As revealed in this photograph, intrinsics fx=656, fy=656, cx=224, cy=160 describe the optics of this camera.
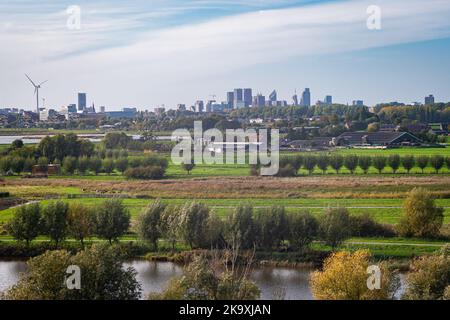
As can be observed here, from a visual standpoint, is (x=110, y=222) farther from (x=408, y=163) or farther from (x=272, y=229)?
(x=408, y=163)

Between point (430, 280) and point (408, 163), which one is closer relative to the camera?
point (430, 280)

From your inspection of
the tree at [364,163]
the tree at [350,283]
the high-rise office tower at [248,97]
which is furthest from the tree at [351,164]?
the high-rise office tower at [248,97]

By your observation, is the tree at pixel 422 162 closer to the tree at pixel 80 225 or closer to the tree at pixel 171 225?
the tree at pixel 171 225

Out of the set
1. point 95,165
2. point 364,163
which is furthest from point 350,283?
point 95,165

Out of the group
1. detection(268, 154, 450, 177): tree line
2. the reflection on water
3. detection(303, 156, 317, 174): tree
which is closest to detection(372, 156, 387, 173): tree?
detection(268, 154, 450, 177): tree line
